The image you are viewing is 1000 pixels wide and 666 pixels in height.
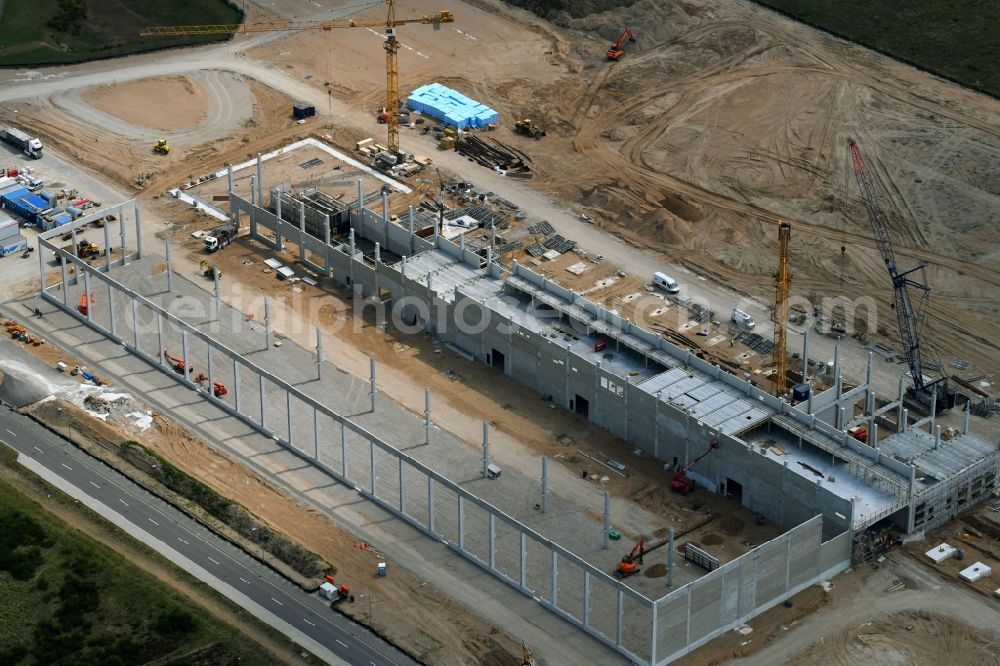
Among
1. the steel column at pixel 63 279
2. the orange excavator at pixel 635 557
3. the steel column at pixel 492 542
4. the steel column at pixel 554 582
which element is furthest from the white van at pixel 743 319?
the steel column at pixel 63 279

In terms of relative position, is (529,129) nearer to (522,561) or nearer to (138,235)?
(138,235)

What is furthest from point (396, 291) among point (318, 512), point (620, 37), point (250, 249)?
point (620, 37)

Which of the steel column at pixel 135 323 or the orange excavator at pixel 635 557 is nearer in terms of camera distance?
the orange excavator at pixel 635 557

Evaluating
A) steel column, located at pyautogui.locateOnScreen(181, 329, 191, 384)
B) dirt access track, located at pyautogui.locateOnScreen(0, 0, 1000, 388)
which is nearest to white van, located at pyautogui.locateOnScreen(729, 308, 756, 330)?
dirt access track, located at pyautogui.locateOnScreen(0, 0, 1000, 388)

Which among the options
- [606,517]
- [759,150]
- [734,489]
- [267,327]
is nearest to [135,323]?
[267,327]

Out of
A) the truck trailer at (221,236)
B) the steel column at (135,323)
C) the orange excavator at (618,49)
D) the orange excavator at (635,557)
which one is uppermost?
the orange excavator at (618,49)

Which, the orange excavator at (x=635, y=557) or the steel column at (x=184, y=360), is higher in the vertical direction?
the steel column at (x=184, y=360)

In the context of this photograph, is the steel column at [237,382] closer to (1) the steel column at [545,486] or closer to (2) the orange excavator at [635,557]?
(1) the steel column at [545,486]
